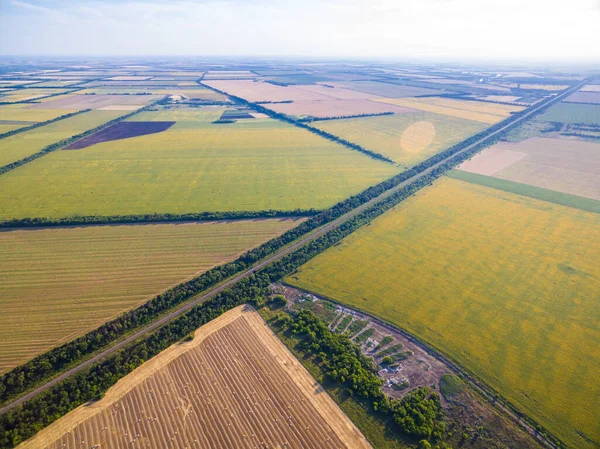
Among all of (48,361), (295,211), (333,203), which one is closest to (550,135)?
(333,203)

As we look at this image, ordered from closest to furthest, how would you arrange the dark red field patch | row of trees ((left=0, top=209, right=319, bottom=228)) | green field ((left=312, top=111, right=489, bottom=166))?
row of trees ((left=0, top=209, right=319, bottom=228)) < green field ((left=312, top=111, right=489, bottom=166)) < the dark red field patch

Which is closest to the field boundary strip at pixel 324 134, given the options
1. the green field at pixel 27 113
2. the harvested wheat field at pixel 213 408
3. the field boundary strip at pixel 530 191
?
the field boundary strip at pixel 530 191

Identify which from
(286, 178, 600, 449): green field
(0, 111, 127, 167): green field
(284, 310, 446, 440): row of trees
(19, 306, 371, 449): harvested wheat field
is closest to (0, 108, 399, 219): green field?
(0, 111, 127, 167): green field

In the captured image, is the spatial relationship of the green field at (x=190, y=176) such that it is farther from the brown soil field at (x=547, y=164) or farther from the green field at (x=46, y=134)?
the brown soil field at (x=547, y=164)

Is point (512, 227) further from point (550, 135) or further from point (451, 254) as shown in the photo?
point (550, 135)

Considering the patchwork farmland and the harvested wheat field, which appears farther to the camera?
the patchwork farmland

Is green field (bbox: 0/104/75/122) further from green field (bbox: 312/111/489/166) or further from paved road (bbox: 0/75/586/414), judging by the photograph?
paved road (bbox: 0/75/586/414)
